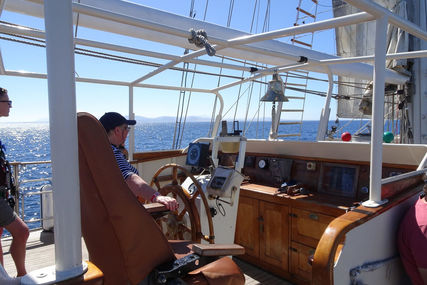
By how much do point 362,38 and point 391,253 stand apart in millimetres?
9139

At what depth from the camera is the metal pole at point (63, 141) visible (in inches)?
32.0

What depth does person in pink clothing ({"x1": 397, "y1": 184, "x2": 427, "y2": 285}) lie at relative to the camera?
5.59 ft

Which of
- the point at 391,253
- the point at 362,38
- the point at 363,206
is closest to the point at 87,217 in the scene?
the point at 363,206

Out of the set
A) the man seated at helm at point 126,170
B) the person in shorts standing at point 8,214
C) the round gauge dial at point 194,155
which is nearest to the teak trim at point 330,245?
the man seated at helm at point 126,170

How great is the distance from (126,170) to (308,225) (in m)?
1.61

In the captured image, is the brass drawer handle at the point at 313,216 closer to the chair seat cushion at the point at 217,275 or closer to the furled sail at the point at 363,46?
the chair seat cushion at the point at 217,275

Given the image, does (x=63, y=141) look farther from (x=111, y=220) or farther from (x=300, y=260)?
(x=300, y=260)

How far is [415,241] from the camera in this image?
5.68ft

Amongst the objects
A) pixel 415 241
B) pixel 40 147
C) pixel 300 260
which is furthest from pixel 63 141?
pixel 40 147

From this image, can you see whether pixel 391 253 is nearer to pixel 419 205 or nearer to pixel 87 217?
pixel 419 205

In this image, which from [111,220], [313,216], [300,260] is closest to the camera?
[111,220]

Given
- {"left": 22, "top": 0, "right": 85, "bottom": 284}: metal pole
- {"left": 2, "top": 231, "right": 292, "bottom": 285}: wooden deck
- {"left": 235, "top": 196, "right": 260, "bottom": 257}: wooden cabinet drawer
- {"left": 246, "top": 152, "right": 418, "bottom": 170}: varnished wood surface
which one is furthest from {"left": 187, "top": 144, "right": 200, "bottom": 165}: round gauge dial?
{"left": 22, "top": 0, "right": 85, "bottom": 284}: metal pole

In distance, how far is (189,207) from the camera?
2.10m

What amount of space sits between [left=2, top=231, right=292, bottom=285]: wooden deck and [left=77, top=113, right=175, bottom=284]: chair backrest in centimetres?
168
